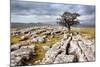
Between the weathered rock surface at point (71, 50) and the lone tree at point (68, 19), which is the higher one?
the lone tree at point (68, 19)

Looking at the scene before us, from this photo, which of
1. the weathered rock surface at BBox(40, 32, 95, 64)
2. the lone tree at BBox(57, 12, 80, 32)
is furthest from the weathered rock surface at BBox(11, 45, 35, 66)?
the lone tree at BBox(57, 12, 80, 32)

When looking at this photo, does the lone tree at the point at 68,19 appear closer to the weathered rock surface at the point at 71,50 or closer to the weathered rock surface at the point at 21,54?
the weathered rock surface at the point at 71,50

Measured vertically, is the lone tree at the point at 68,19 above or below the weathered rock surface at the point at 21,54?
above

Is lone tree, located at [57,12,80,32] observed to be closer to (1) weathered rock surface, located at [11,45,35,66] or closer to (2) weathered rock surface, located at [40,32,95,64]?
(2) weathered rock surface, located at [40,32,95,64]

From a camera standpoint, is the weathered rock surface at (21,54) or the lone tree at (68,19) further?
the lone tree at (68,19)

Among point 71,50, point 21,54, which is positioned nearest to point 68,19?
point 71,50

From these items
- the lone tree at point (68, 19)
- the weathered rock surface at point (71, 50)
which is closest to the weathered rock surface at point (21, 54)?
the weathered rock surface at point (71, 50)

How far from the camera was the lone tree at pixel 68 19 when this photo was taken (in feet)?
8.95

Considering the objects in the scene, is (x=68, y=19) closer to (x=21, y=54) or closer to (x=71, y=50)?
(x=71, y=50)

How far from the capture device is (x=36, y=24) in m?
2.60

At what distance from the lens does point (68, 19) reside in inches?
109

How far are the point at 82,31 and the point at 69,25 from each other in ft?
0.71

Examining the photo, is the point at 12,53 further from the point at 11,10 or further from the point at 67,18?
the point at 67,18
